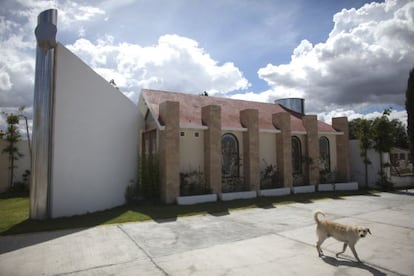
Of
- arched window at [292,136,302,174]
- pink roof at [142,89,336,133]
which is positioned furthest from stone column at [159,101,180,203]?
arched window at [292,136,302,174]

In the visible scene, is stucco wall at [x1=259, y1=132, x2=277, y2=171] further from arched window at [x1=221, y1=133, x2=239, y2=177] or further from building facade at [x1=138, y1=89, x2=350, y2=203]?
arched window at [x1=221, y1=133, x2=239, y2=177]

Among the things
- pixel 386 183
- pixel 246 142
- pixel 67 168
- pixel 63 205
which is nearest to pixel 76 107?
pixel 67 168

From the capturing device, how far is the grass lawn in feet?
27.4

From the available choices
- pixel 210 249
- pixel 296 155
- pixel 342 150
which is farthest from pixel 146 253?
pixel 342 150

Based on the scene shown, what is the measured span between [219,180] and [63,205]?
274 inches

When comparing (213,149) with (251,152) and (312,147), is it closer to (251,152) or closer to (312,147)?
(251,152)

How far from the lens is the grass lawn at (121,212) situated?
27.4 ft

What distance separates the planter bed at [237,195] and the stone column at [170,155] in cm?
234

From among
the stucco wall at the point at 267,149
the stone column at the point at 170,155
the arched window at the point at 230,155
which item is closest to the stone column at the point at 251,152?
the arched window at the point at 230,155

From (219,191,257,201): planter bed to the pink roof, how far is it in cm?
359

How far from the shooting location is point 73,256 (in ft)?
18.9

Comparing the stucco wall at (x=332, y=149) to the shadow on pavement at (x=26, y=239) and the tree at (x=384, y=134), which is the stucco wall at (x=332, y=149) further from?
the shadow on pavement at (x=26, y=239)

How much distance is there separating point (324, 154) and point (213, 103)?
891 cm

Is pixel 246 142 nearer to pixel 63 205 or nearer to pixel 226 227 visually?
pixel 226 227
